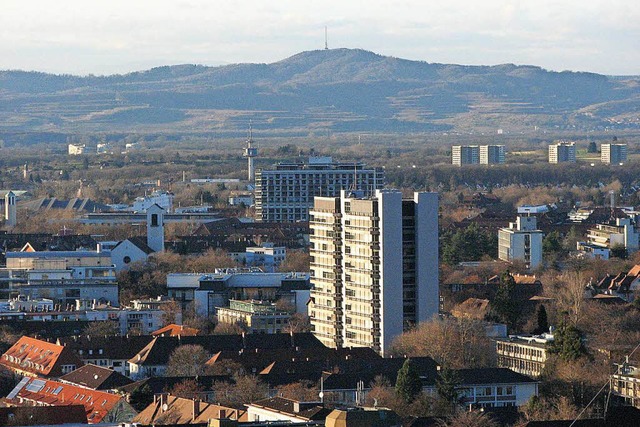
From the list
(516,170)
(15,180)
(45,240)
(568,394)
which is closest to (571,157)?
(516,170)

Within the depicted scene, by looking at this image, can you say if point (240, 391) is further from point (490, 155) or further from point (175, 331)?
point (490, 155)

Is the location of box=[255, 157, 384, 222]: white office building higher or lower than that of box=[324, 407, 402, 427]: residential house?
lower

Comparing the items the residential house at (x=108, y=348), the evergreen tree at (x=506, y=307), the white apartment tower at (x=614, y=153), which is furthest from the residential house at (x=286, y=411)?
the white apartment tower at (x=614, y=153)

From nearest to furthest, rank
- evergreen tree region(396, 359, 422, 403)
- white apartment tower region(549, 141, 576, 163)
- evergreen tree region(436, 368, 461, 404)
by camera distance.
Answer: evergreen tree region(396, 359, 422, 403)
evergreen tree region(436, 368, 461, 404)
white apartment tower region(549, 141, 576, 163)

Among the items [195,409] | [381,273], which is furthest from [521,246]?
[195,409]

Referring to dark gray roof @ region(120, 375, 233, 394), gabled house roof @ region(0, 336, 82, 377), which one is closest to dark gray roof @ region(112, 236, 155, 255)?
gabled house roof @ region(0, 336, 82, 377)

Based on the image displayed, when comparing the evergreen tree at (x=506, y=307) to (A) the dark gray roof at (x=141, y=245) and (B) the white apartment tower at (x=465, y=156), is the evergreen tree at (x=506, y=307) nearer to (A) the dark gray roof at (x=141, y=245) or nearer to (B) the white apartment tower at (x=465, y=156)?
(A) the dark gray roof at (x=141, y=245)

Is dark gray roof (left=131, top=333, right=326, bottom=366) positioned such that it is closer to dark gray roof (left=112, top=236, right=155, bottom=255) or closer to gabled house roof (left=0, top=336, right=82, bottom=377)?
gabled house roof (left=0, top=336, right=82, bottom=377)
